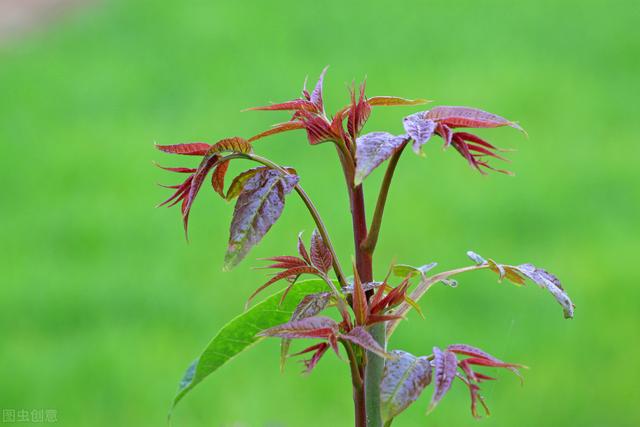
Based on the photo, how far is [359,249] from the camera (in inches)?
35.4

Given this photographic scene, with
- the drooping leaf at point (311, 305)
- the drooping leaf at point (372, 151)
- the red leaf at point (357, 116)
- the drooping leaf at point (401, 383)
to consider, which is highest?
the red leaf at point (357, 116)

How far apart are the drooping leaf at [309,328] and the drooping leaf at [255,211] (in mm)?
70

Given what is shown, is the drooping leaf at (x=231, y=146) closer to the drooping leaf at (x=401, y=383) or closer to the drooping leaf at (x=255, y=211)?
the drooping leaf at (x=255, y=211)

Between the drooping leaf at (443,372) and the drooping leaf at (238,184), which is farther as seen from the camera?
the drooping leaf at (238,184)

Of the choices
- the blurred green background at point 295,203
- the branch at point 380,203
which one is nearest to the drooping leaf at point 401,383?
the branch at point 380,203

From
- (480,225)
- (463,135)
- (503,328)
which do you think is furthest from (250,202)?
(480,225)

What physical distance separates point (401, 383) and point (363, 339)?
1.9 inches

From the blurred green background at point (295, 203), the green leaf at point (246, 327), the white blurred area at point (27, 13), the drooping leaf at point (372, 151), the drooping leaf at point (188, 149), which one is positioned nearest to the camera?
the drooping leaf at point (372, 151)

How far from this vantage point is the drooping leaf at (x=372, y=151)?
0.74 meters

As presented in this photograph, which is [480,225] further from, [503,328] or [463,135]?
[463,135]

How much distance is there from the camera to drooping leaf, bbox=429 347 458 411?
2.53 ft

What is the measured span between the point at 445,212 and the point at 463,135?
3.07 meters

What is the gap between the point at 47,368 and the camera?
313cm

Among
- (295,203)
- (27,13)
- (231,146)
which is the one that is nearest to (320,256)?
(231,146)
